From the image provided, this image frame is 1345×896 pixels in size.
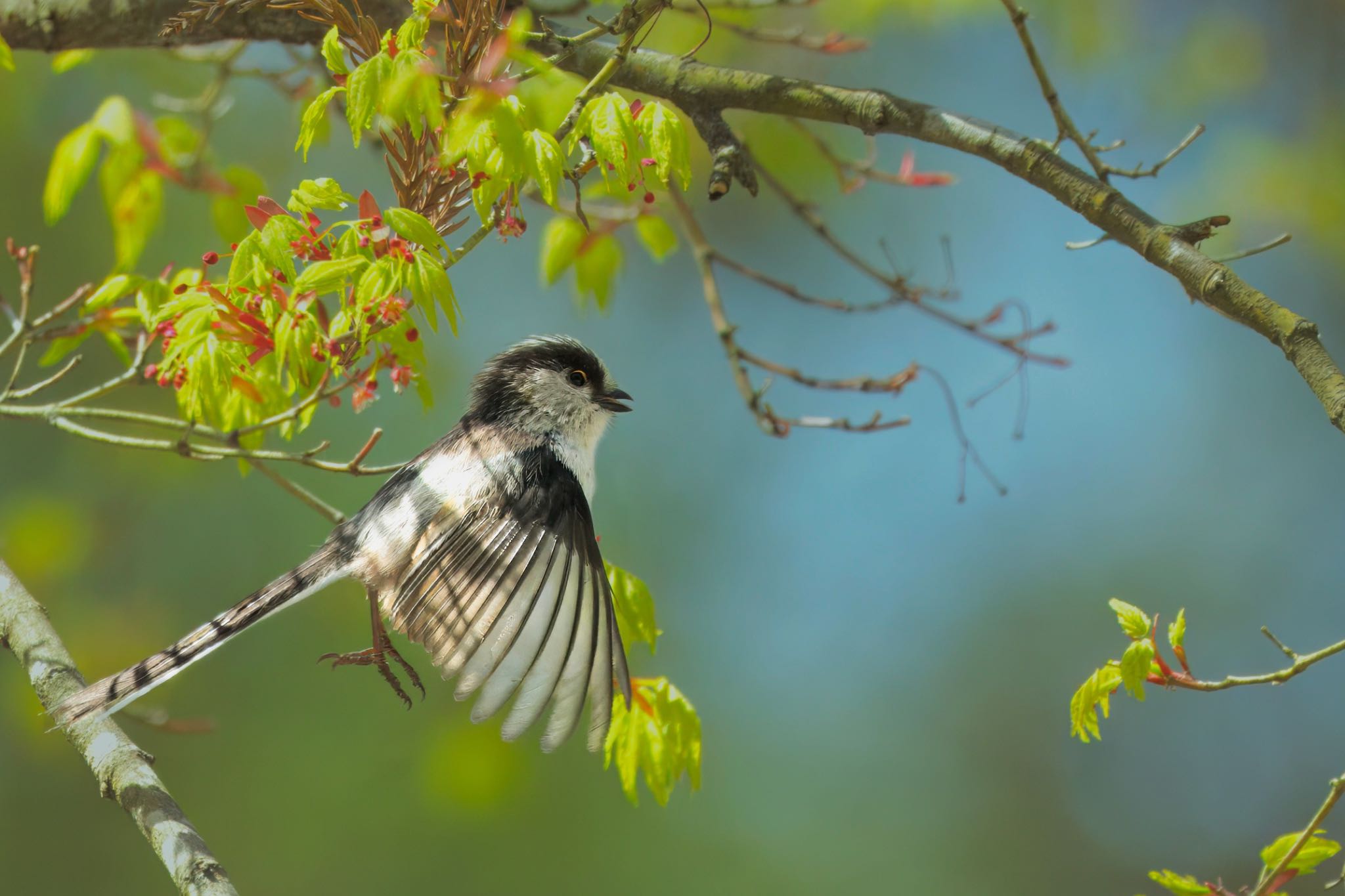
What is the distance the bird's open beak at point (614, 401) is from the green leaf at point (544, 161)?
904 mm

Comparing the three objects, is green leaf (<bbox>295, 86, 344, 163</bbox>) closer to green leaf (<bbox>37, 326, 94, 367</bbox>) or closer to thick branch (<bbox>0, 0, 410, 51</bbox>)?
thick branch (<bbox>0, 0, 410, 51</bbox>)

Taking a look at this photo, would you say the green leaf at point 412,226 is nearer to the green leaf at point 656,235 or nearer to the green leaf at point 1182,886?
the green leaf at point 656,235

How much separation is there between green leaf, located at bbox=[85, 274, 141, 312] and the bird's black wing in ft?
2.43

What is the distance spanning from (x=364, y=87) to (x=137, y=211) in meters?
1.15

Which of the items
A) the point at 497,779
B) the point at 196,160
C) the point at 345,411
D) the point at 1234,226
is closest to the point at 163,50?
the point at 196,160

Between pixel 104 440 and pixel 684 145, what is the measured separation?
103cm

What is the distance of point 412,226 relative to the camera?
152 cm

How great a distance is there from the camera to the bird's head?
2.40m

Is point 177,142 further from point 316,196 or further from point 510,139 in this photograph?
point 510,139

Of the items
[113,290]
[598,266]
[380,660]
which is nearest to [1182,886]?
[380,660]

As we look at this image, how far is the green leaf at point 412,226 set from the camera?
4.91ft

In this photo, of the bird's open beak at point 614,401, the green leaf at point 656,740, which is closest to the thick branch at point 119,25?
the bird's open beak at point 614,401

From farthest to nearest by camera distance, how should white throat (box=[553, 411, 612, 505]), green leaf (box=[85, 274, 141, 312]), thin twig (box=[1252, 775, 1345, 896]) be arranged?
white throat (box=[553, 411, 612, 505]), green leaf (box=[85, 274, 141, 312]), thin twig (box=[1252, 775, 1345, 896])

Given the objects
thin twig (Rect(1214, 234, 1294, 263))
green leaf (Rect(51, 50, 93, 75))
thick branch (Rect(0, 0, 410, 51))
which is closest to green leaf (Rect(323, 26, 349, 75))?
thick branch (Rect(0, 0, 410, 51))
